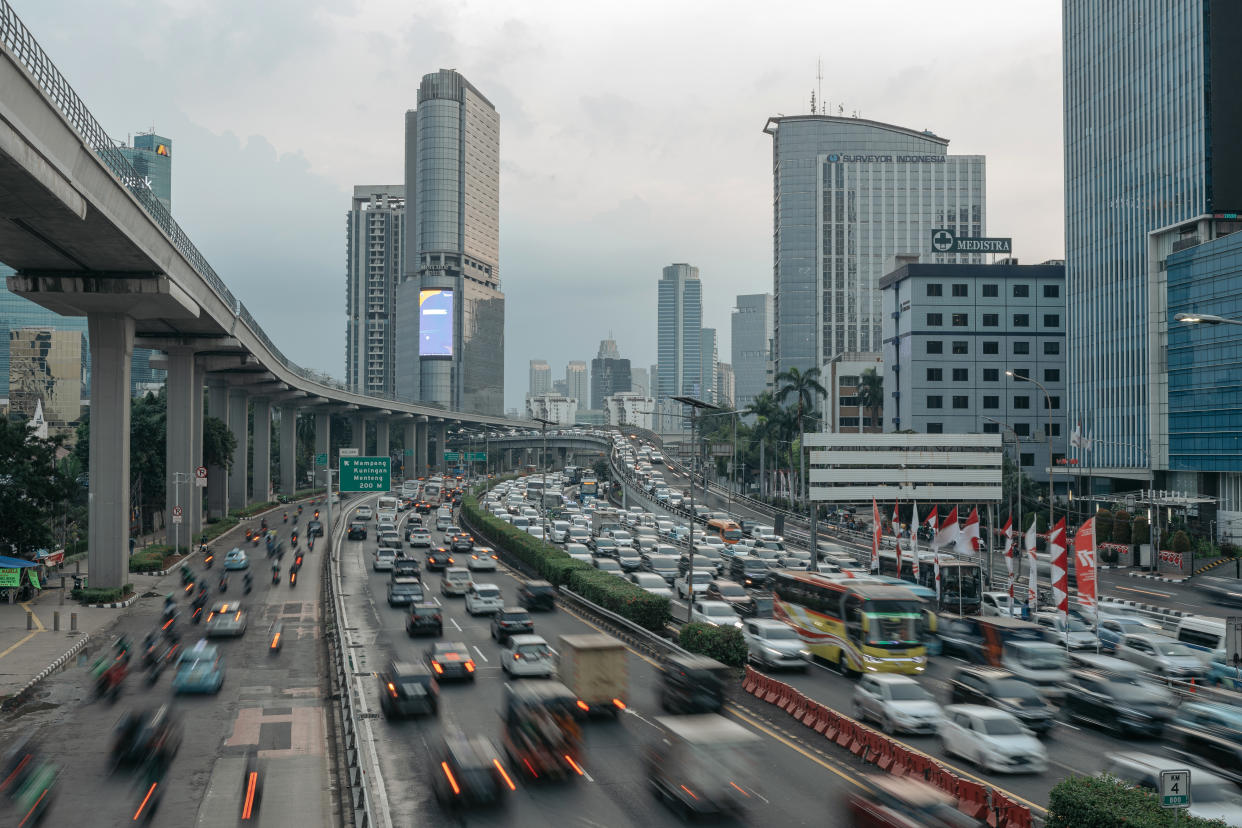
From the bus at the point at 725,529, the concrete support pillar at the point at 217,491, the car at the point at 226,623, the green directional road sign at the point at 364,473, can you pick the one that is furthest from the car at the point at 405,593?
the concrete support pillar at the point at 217,491

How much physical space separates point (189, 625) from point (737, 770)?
106ft

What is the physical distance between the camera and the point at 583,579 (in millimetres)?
46406

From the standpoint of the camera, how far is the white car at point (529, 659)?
3133 cm

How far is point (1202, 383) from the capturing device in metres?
78.4

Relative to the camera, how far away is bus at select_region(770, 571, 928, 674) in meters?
31.7

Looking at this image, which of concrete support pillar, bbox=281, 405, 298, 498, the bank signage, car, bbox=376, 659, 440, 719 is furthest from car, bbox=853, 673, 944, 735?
the bank signage

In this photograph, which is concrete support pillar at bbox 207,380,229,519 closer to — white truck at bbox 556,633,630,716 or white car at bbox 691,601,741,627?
white car at bbox 691,601,741,627

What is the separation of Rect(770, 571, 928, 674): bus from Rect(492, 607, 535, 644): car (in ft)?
35.9

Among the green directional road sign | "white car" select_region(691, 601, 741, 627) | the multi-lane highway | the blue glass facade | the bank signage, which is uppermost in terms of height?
the bank signage

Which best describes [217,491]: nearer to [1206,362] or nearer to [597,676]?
[597,676]

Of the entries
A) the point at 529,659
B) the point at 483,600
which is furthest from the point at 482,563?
the point at 529,659

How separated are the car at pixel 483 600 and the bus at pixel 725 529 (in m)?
30.9

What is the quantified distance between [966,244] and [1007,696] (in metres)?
127

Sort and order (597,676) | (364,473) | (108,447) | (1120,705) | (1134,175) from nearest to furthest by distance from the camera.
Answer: (1120,705) < (597,676) < (108,447) < (364,473) < (1134,175)
